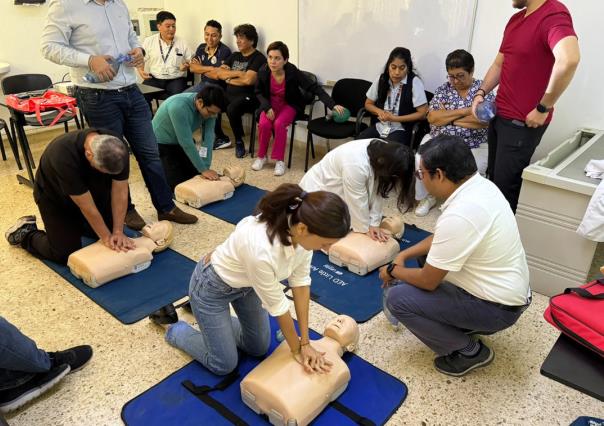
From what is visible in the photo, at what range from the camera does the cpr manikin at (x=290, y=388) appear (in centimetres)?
157

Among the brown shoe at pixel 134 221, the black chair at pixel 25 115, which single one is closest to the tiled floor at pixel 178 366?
the brown shoe at pixel 134 221

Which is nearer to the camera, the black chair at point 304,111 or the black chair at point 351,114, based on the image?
the black chair at point 351,114

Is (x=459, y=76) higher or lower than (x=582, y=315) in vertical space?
higher

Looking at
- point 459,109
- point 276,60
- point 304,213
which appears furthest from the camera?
point 276,60

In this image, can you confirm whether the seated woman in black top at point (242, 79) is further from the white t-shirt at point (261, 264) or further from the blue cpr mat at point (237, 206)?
the white t-shirt at point (261, 264)

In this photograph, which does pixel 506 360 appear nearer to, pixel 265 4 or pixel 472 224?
pixel 472 224

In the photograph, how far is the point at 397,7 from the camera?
3.60 metres

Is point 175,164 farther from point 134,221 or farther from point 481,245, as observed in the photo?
point 481,245

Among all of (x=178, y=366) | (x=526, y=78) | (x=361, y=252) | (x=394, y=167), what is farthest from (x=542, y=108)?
(x=178, y=366)

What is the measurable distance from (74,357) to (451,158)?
1.65 m

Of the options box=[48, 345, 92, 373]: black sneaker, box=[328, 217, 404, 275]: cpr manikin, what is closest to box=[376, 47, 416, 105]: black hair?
box=[328, 217, 404, 275]: cpr manikin

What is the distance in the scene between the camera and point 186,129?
3.17 metres

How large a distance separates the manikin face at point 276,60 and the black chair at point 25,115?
5.28 ft

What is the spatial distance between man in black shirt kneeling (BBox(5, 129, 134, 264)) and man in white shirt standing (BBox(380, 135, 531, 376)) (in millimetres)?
1419
